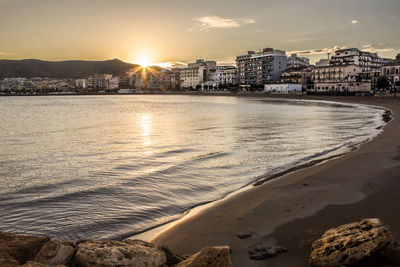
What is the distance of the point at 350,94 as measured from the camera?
9662cm

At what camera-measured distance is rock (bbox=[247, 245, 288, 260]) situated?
16.4ft

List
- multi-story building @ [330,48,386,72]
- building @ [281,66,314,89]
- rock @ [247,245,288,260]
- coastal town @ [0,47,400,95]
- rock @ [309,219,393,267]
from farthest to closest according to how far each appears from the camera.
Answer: building @ [281,66,314,89]
multi-story building @ [330,48,386,72]
coastal town @ [0,47,400,95]
rock @ [247,245,288,260]
rock @ [309,219,393,267]

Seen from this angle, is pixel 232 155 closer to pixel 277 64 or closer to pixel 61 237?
pixel 61 237

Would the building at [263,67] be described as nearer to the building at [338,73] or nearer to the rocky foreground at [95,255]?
the building at [338,73]

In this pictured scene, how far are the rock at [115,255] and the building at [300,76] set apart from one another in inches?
5079

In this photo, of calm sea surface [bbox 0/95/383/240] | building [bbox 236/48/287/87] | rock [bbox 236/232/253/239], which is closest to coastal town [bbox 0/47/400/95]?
building [bbox 236/48/287/87]

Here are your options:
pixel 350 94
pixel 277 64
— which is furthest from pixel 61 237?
pixel 277 64

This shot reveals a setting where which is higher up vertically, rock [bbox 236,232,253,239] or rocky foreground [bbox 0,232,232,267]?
rocky foreground [bbox 0,232,232,267]

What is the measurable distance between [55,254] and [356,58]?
13692 cm

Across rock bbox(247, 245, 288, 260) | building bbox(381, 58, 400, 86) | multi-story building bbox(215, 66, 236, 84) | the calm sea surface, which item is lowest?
the calm sea surface

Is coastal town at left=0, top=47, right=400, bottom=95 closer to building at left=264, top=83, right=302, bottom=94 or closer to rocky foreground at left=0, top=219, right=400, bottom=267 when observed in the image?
building at left=264, top=83, right=302, bottom=94

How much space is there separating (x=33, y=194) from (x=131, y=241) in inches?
244

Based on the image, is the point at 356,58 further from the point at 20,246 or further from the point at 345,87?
the point at 20,246

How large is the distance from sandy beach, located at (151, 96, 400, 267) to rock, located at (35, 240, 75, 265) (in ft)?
6.39
